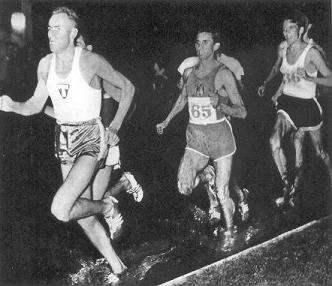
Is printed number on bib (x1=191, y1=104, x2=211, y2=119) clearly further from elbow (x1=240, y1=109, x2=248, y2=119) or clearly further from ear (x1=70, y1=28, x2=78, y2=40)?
ear (x1=70, y1=28, x2=78, y2=40)

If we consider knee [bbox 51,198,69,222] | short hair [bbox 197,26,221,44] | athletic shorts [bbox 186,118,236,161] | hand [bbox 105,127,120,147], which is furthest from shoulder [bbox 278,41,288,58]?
knee [bbox 51,198,69,222]

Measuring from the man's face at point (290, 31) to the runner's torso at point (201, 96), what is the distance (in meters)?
0.43

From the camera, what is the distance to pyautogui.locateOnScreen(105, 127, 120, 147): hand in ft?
9.21

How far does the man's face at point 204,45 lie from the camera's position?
2.96m

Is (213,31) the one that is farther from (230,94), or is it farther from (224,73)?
(230,94)

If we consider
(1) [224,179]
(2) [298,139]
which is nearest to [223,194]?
(1) [224,179]

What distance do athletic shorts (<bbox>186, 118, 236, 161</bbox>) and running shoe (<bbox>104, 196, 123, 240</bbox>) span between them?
49cm

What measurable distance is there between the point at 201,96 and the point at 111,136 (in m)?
0.53

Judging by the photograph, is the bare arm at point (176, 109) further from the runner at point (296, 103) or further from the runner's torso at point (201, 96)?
the runner at point (296, 103)

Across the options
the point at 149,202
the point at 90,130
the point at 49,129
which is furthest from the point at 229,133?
the point at 49,129

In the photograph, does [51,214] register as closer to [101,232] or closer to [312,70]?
[101,232]

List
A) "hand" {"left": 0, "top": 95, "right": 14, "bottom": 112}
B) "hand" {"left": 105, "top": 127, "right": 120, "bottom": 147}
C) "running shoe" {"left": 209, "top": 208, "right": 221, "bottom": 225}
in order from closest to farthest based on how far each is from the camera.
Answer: "hand" {"left": 0, "top": 95, "right": 14, "bottom": 112}, "hand" {"left": 105, "top": 127, "right": 120, "bottom": 147}, "running shoe" {"left": 209, "top": 208, "right": 221, "bottom": 225}

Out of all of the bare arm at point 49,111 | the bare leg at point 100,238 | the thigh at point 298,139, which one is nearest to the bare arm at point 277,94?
the thigh at point 298,139

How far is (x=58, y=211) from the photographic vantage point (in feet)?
9.07
